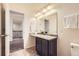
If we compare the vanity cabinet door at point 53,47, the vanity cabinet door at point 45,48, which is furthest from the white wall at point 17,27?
the vanity cabinet door at point 53,47

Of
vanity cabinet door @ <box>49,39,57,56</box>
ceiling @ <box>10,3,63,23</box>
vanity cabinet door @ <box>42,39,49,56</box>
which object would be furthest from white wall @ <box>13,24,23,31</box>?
vanity cabinet door @ <box>49,39,57,56</box>

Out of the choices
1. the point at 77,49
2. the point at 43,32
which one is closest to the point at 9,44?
the point at 43,32

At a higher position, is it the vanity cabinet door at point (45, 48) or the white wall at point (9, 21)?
the white wall at point (9, 21)

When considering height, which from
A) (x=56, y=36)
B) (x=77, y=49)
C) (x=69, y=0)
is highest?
(x=69, y=0)

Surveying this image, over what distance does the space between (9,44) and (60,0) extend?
1.17m

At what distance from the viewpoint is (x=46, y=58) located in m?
1.96

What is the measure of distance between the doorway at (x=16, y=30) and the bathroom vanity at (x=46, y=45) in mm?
269

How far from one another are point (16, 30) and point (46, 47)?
1.96ft

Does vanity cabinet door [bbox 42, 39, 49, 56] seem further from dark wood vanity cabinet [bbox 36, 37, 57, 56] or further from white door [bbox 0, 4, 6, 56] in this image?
white door [bbox 0, 4, 6, 56]

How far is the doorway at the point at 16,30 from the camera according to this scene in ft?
6.44

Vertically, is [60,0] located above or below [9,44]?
above

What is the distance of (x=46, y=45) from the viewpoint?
197 centimetres

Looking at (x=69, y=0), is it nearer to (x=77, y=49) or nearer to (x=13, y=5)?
(x=77, y=49)

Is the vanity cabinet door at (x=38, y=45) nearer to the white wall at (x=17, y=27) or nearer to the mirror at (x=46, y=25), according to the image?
the mirror at (x=46, y=25)
